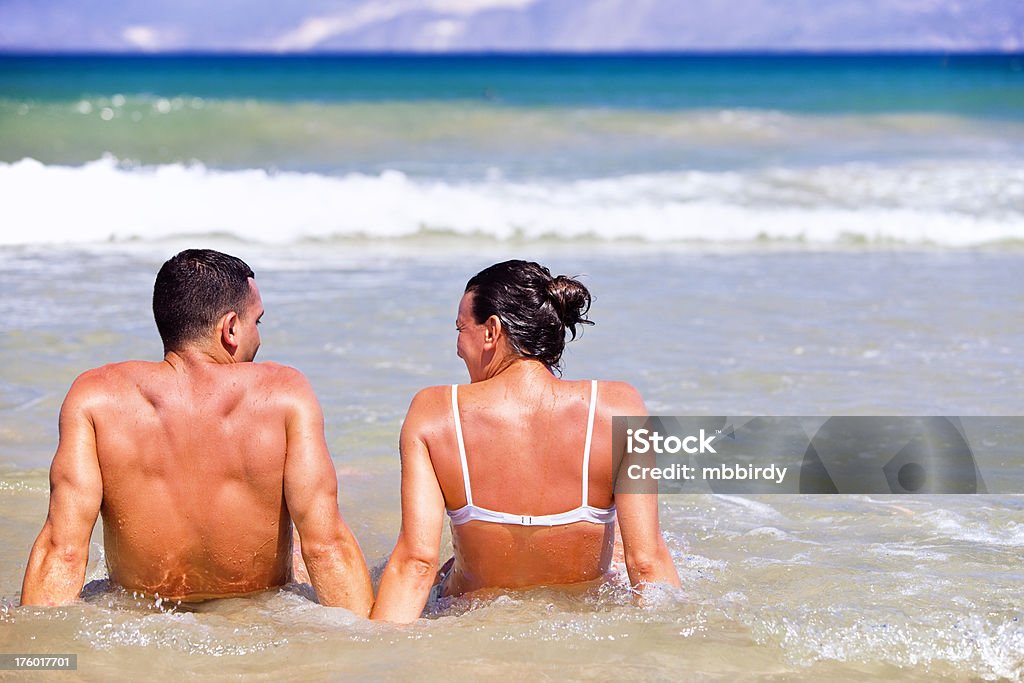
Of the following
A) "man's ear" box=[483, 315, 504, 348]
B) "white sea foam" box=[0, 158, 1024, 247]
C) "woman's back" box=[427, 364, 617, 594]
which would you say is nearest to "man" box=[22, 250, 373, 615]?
"woman's back" box=[427, 364, 617, 594]

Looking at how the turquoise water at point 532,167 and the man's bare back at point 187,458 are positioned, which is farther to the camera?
the turquoise water at point 532,167

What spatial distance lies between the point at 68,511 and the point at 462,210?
1043cm

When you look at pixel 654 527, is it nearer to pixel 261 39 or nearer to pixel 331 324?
pixel 331 324

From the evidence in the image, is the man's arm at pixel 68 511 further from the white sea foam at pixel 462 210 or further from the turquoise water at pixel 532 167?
the turquoise water at pixel 532 167

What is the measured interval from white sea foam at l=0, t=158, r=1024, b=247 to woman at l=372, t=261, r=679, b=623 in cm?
888

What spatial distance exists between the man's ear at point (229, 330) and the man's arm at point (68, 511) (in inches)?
14.8

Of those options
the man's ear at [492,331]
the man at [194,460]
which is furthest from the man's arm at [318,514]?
the man's ear at [492,331]

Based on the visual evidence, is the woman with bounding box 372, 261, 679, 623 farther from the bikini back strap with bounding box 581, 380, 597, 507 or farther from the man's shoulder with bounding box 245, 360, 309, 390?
the man's shoulder with bounding box 245, 360, 309, 390

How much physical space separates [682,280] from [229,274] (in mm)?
6652

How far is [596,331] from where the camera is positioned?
7.39 metres

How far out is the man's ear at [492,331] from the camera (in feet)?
10.0

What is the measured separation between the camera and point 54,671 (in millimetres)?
2881

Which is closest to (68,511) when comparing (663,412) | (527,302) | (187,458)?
(187,458)

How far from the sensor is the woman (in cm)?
303
